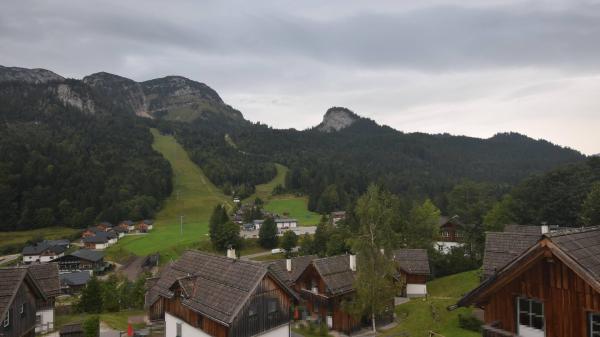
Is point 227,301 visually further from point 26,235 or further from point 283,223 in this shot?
point 26,235

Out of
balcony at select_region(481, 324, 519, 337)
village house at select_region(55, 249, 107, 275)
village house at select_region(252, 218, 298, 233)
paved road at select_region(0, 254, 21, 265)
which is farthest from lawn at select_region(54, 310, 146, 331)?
village house at select_region(252, 218, 298, 233)

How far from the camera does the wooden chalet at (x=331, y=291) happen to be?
118ft

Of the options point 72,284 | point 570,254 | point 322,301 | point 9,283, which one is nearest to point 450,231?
point 322,301

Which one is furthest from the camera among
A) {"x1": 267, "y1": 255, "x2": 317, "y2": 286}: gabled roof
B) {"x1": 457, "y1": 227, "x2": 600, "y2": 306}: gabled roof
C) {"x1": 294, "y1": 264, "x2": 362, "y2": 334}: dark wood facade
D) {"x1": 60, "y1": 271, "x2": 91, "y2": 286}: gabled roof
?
{"x1": 60, "y1": 271, "x2": 91, "y2": 286}: gabled roof

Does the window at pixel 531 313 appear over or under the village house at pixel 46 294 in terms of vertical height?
over

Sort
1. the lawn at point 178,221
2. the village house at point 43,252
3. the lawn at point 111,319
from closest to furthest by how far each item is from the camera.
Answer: the lawn at point 111,319 < the village house at point 43,252 < the lawn at point 178,221

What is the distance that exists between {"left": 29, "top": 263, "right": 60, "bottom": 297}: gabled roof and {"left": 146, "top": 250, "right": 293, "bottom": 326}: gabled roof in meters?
12.8

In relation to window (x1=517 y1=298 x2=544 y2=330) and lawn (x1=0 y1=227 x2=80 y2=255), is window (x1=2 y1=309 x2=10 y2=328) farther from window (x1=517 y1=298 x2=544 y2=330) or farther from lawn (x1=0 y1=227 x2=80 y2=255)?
lawn (x1=0 y1=227 x2=80 y2=255)

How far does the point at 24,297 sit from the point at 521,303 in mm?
30970

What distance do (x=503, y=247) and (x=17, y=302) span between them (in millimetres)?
31302

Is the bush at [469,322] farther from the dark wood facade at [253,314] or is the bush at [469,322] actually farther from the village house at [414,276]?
the village house at [414,276]

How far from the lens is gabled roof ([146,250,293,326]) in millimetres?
24016

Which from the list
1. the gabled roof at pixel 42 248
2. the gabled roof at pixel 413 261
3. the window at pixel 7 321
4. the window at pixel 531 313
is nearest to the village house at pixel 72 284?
the gabled roof at pixel 42 248

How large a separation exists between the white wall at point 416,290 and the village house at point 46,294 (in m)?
36.7
